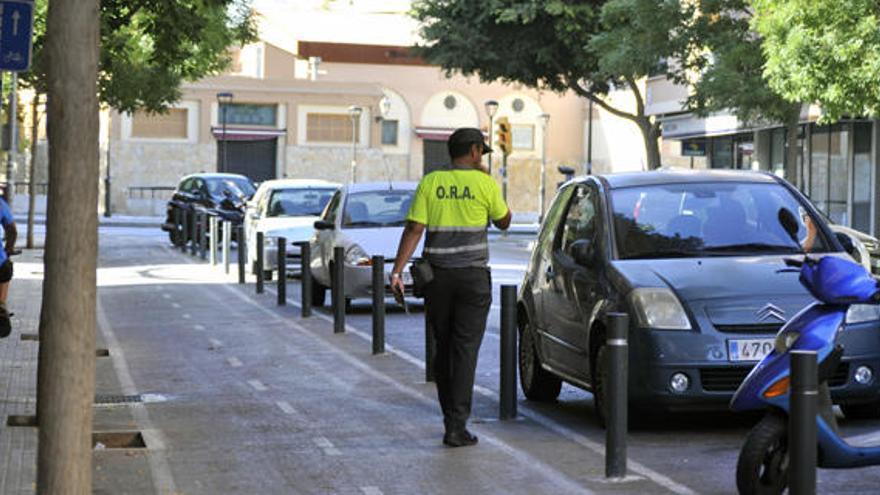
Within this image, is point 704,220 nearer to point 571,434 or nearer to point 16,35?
point 571,434

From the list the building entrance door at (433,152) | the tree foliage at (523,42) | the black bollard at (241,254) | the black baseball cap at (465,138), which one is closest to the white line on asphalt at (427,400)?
the black baseball cap at (465,138)

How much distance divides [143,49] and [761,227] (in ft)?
94.6

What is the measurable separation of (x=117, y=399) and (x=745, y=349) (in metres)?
5.06

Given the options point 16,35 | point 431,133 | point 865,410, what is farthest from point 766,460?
point 431,133

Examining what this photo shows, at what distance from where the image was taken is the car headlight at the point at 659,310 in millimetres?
11320

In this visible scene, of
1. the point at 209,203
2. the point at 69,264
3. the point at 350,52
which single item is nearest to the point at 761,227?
the point at 69,264

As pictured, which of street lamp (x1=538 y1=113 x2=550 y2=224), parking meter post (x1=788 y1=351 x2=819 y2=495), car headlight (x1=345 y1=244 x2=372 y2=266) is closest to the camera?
parking meter post (x1=788 y1=351 x2=819 y2=495)

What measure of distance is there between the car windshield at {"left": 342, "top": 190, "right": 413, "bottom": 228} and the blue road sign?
9815 mm

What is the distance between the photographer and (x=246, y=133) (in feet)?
254

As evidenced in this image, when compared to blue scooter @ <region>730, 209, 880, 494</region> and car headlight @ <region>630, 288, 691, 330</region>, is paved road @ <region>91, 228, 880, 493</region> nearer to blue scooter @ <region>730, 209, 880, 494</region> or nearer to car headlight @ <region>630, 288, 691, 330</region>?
blue scooter @ <region>730, 209, 880, 494</region>

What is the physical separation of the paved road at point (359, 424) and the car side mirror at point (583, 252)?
103 cm

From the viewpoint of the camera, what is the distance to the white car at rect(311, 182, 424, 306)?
74.2ft

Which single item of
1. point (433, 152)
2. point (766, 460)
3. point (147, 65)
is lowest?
point (766, 460)

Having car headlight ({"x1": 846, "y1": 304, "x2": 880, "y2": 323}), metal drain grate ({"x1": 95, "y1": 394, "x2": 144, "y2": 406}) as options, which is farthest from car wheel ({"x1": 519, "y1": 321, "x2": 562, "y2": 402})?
metal drain grate ({"x1": 95, "y1": 394, "x2": 144, "y2": 406})
